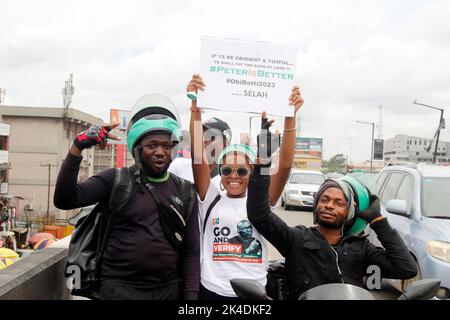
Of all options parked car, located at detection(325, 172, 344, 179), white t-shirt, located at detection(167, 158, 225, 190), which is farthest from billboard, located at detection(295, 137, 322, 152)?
white t-shirt, located at detection(167, 158, 225, 190)

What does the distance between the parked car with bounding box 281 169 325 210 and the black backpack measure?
45.4 ft

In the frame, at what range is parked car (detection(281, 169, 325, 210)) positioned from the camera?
1618 centimetres

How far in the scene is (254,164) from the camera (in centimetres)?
259

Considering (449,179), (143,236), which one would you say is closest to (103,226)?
(143,236)

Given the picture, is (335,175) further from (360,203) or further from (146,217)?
(146,217)

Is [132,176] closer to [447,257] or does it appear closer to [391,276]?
[391,276]

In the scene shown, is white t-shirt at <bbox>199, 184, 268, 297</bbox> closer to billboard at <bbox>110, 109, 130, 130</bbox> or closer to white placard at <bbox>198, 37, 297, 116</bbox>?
white placard at <bbox>198, 37, 297, 116</bbox>

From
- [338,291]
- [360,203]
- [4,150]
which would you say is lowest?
[338,291]

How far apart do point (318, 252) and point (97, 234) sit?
1.26 m

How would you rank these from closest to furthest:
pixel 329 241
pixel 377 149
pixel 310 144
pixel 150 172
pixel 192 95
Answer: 1. pixel 150 172
2. pixel 329 241
3. pixel 192 95
4. pixel 377 149
5. pixel 310 144

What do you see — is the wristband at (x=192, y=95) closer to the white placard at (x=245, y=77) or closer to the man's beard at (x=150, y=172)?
the white placard at (x=245, y=77)

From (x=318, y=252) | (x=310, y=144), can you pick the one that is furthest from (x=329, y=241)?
(x=310, y=144)

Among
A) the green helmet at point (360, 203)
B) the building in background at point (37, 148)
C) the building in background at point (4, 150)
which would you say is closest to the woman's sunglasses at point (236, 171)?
the green helmet at point (360, 203)

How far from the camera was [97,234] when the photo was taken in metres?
2.55
